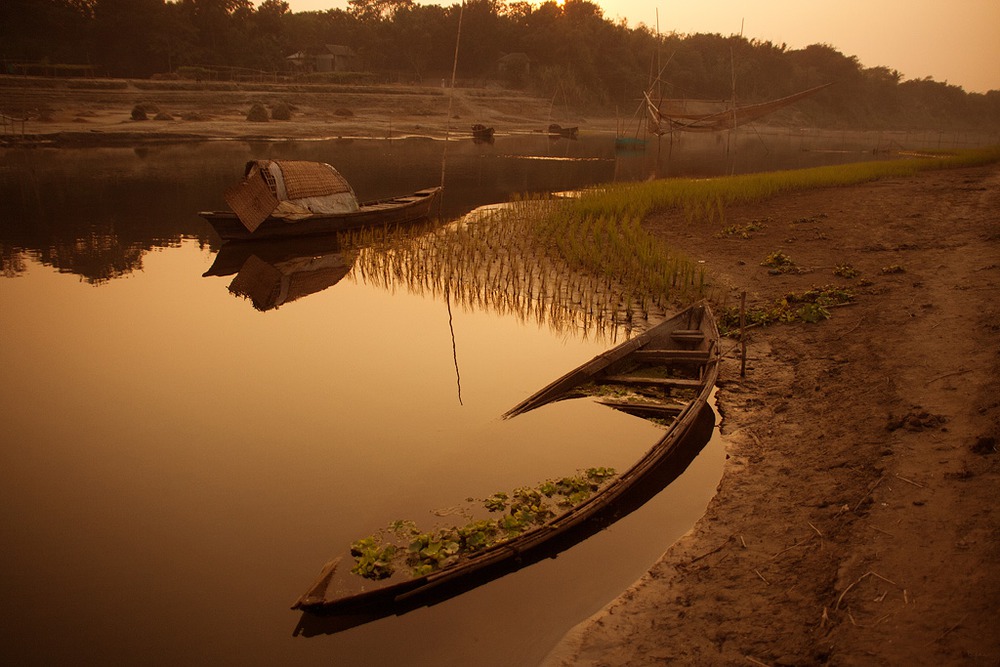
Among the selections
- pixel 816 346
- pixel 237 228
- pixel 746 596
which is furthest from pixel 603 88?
pixel 746 596

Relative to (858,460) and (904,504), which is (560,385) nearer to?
(858,460)

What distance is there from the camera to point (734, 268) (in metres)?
11.2

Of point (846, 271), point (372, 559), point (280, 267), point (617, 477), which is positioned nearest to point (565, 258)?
point (846, 271)

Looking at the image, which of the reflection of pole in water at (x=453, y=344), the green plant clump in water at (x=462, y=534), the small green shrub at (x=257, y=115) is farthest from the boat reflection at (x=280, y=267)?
the small green shrub at (x=257, y=115)

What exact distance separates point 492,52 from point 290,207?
184ft

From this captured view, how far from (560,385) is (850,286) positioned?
520 cm

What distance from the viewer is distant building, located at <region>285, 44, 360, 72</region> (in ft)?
178

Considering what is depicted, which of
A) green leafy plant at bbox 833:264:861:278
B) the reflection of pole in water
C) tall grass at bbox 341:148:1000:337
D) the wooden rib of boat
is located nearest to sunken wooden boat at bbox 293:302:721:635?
the reflection of pole in water

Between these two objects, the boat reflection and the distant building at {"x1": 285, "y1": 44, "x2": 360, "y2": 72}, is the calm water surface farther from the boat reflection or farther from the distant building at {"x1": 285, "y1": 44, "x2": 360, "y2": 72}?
the distant building at {"x1": 285, "y1": 44, "x2": 360, "y2": 72}

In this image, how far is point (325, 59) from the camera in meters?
55.8

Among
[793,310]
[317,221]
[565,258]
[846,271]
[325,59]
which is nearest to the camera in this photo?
[793,310]

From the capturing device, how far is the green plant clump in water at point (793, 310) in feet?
27.9

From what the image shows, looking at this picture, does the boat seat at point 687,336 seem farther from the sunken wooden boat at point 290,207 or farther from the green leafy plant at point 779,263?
the sunken wooden boat at point 290,207

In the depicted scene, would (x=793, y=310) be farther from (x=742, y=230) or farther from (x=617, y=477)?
(x=617, y=477)
